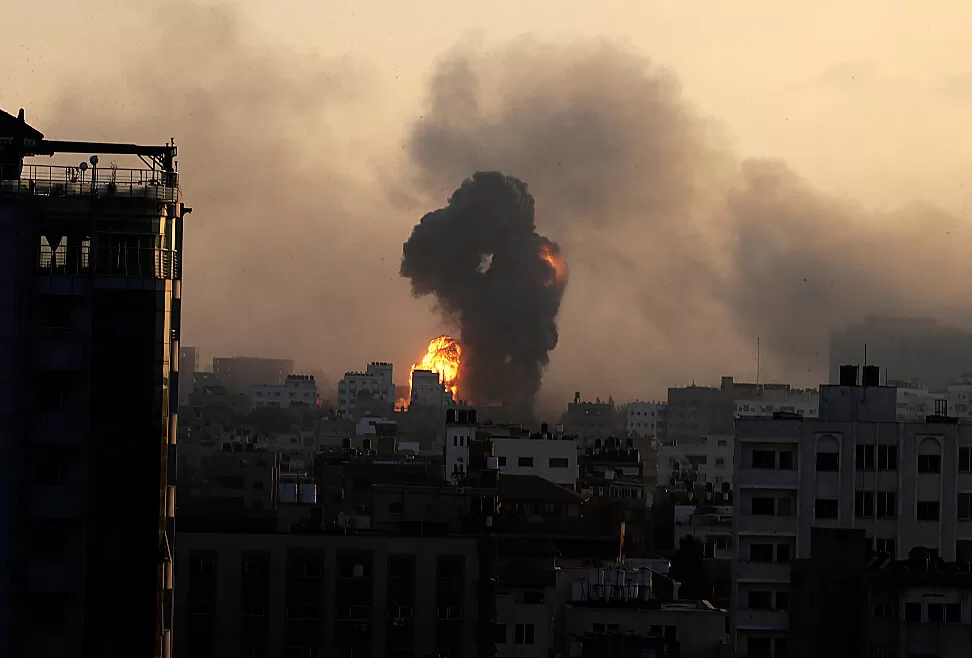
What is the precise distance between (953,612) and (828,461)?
9256 millimetres

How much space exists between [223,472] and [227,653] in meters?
54.7

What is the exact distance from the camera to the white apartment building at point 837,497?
158ft

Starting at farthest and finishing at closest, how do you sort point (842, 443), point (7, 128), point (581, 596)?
point (581, 596) < point (842, 443) < point (7, 128)

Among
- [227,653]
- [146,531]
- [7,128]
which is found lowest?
[227,653]

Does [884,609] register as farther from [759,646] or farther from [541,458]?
[541,458]

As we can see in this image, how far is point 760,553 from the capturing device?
48.8 meters

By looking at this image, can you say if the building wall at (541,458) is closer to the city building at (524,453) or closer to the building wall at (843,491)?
the city building at (524,453)

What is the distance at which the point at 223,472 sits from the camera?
10362 cm

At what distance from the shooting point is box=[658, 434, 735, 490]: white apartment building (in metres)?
153

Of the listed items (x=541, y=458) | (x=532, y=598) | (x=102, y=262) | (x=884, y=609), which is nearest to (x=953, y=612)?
(x=884, y=609)

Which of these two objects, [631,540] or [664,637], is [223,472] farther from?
[664,637]

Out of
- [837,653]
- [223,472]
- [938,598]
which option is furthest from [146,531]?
[223,472]

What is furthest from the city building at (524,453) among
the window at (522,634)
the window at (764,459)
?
the window at (764,459)

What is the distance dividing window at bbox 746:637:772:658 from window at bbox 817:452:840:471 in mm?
3895
